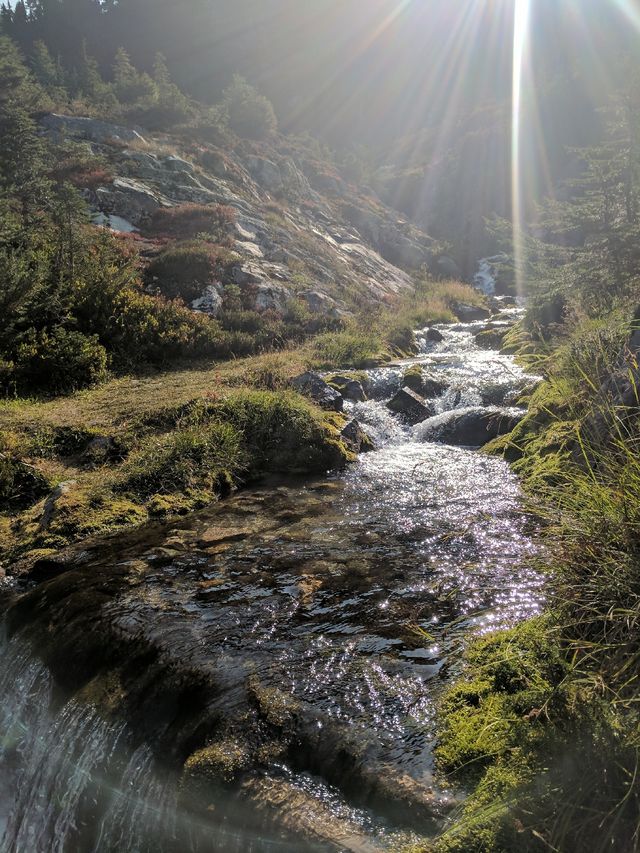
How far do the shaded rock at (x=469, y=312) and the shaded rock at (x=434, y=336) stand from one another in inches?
256

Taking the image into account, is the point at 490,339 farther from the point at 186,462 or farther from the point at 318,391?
the point at 186,462

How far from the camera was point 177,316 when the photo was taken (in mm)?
17859

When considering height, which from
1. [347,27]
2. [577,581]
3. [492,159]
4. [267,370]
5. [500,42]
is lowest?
[267,370]

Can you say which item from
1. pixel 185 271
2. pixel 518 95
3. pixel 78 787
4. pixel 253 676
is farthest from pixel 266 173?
pixel 78 787

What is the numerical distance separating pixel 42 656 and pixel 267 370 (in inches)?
376

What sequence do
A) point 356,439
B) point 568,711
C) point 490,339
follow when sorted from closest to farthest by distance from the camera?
1. point 568,711
2. point 356,439
3. point 490,339

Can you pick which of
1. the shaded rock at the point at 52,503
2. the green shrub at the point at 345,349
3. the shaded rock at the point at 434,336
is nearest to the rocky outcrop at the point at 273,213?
the green shrub at the point at 345,349

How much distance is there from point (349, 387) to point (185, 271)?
35.2 ft

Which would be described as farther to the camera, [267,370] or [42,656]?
[267,370]

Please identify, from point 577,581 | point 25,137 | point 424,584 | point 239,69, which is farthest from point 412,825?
point 239,69

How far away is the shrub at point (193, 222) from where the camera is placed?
26016 mm

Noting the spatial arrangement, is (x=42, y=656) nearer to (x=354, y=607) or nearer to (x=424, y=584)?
(x=354, y=607)

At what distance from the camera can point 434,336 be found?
22.1 metres

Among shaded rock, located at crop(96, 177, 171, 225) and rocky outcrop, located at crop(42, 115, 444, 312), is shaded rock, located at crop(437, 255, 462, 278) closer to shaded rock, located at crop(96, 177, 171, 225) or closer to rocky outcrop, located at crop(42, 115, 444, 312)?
rocky outcrop, located at crop(42, 115, 444, 312)
